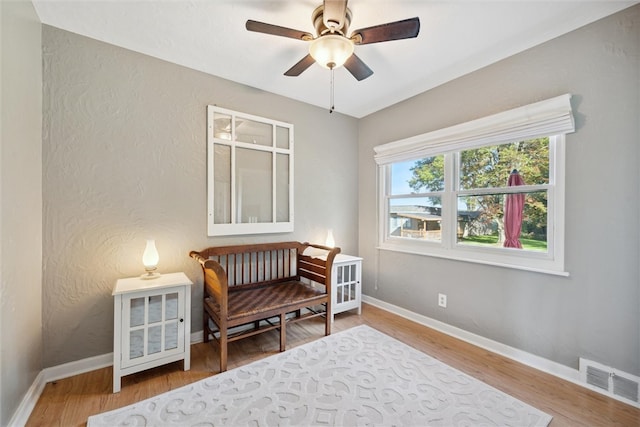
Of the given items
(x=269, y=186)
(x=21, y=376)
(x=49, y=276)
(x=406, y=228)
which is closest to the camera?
(x=21, y=376)

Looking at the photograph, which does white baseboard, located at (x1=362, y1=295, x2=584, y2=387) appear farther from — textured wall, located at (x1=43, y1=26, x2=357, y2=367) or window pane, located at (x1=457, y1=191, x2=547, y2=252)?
textured wall, located at (x1=43, y1=26, x2=357, y2=367)

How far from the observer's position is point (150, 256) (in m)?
1.99

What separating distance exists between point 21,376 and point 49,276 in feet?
2.08

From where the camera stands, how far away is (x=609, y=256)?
5.58 ft

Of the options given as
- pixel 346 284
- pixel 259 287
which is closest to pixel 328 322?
pixel 346 284

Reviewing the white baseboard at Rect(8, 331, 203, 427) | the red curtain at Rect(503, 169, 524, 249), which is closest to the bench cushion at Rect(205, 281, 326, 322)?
the white baseboard at Rect(8, 331, 203, 427)

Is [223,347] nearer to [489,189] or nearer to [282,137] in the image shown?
[282,137]

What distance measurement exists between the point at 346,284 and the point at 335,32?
237 centimetres

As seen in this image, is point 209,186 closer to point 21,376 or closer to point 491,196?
point 21,376

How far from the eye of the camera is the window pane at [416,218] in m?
2.79

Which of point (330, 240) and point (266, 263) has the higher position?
point (330, 240)

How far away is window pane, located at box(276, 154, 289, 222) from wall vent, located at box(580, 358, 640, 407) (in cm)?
266

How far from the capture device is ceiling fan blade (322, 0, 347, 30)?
1470mm

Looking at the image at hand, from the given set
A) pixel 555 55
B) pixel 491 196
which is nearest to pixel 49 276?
pixel 491 196
